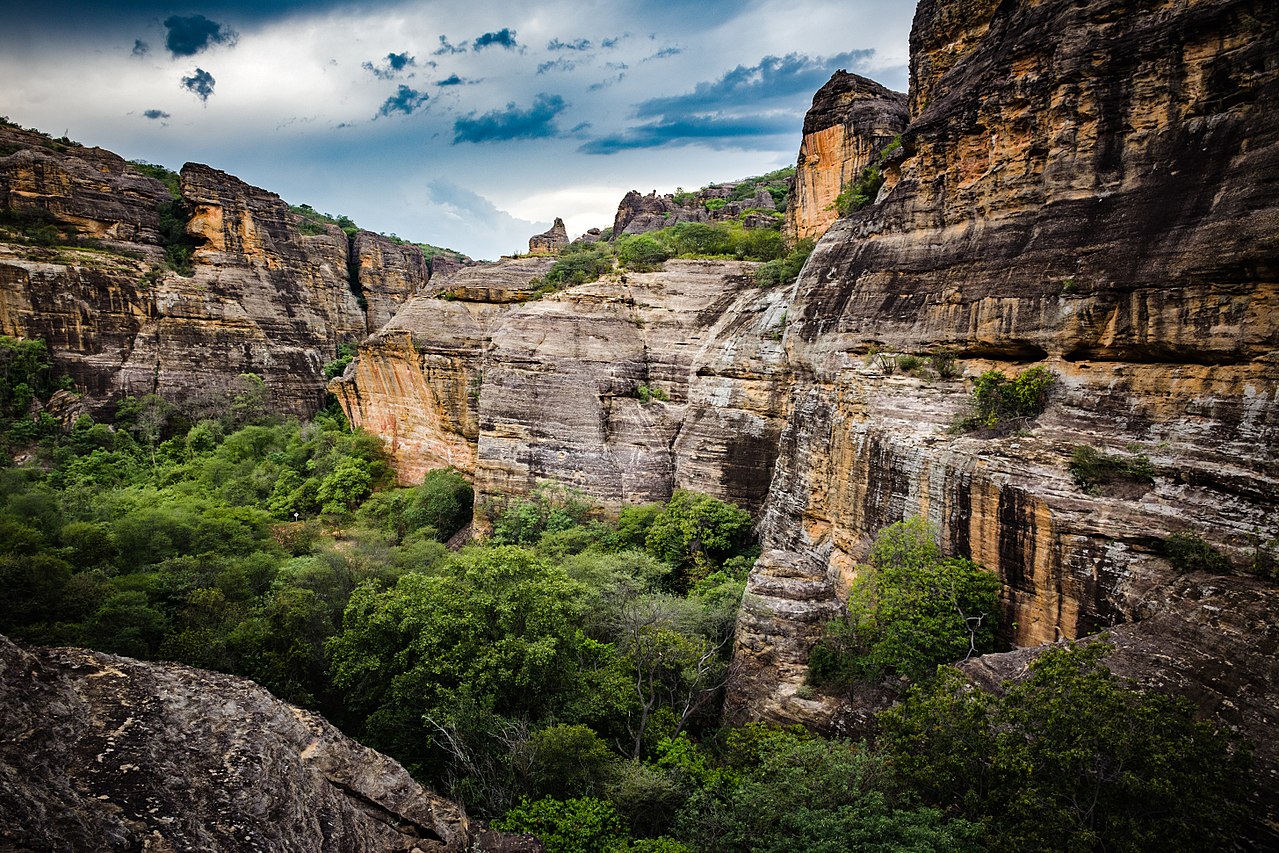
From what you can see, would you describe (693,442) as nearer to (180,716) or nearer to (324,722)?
(324,722)

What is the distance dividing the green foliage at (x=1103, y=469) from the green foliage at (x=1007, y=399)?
1528 mm

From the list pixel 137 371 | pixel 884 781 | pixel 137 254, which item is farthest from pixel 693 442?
pixel 137 254

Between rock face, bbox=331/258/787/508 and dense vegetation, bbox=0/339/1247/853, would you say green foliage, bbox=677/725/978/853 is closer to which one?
dense vegetation, bbox=0/339/1247/853

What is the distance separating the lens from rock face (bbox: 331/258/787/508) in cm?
2050

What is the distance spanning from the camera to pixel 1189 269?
8711 mm

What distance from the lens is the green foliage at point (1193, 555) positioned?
730 centimetres

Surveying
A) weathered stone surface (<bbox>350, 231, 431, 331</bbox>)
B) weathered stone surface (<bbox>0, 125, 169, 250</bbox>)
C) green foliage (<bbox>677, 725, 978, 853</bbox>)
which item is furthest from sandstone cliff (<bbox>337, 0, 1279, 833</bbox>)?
weathered stone surface (<bbox>350, 231, 431, 331</bbox>)

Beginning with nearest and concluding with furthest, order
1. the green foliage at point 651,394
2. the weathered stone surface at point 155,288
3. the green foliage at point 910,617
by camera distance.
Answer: the green foliage at point 910,617, the green foliage at point 651,394, the weathered stone surface at point 155,288

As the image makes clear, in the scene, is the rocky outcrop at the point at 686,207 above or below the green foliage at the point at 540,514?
above

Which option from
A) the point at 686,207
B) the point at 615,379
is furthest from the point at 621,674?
the point at 686,207

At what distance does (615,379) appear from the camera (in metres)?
23.0

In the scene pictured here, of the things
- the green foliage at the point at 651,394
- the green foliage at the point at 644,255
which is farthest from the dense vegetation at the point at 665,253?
the green foliage at the point at 651,394

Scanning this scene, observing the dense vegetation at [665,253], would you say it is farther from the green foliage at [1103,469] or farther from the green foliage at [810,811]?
the green foliage at [810,811]

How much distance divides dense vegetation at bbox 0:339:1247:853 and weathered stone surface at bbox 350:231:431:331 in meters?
27.1
